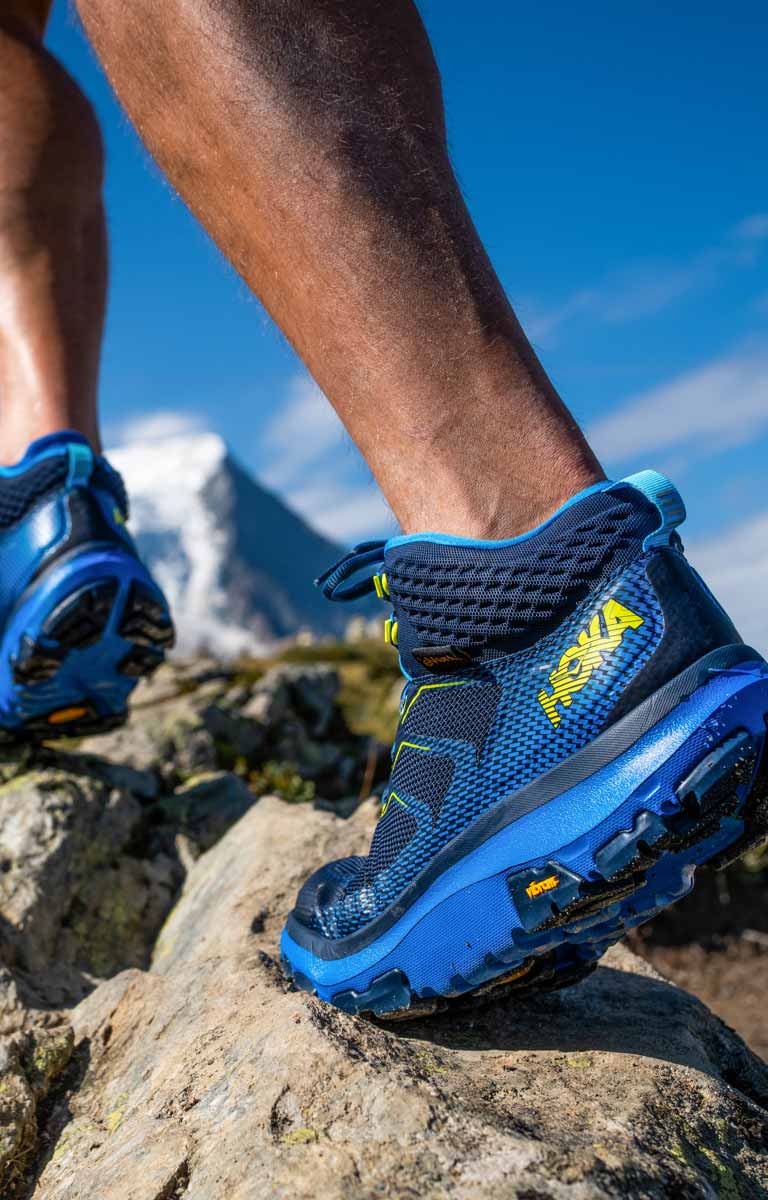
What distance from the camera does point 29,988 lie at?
261 cm

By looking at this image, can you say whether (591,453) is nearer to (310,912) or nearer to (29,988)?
(310,912)

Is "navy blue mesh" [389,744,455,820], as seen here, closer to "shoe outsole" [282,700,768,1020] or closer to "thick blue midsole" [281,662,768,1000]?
"thick blue midsole" [281,662,768,1000]

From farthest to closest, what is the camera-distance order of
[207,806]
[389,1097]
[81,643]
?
[207,806] → [81,643] → [389,1097]

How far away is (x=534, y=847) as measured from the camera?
1756 mm

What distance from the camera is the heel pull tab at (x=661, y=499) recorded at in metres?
1.82

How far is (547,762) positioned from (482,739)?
16 cm

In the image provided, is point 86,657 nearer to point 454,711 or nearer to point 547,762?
point 454,711

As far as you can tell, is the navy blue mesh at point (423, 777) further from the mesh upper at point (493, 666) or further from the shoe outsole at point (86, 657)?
the shoe outsole at point (86, 657)

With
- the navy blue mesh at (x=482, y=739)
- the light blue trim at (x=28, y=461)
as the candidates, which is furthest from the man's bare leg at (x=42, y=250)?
the navy blue mesh at (x=482, y=739)

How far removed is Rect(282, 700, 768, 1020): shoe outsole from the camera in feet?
5.34

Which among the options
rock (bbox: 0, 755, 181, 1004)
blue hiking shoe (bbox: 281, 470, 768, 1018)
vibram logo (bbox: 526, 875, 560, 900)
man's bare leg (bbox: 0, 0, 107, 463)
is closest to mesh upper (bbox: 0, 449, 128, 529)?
man's bare leg (bbox: 0, 0, 107, 463)

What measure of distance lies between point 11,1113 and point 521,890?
1.10 m

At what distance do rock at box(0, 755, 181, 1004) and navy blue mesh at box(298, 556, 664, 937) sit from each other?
1254mm

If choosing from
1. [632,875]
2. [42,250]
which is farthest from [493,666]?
[42,250]
